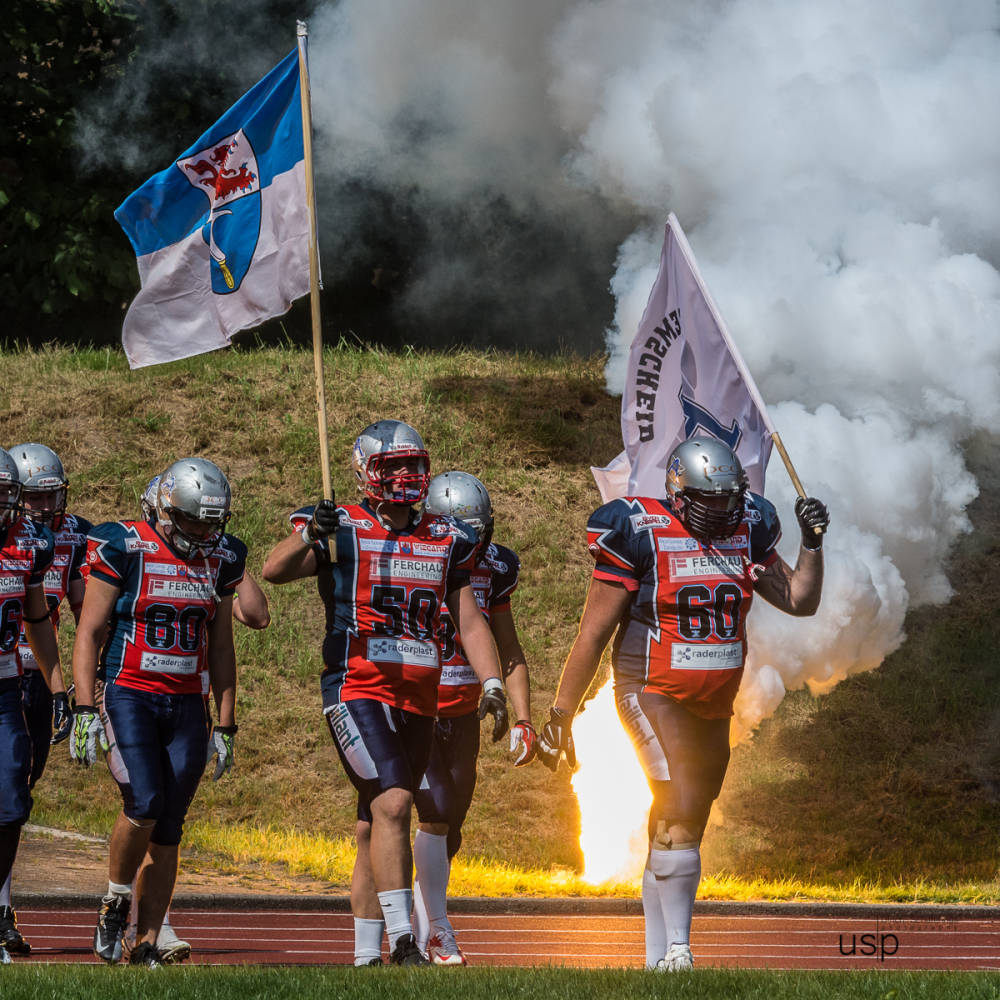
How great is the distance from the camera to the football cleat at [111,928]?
23.9 feet

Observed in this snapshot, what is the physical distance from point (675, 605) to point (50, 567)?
3583 millimetres

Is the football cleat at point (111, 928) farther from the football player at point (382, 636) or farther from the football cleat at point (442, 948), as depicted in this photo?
the football cleat at point (442, 948)

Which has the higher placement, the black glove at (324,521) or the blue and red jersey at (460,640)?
the black glove at (324,521)

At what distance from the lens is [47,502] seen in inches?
385

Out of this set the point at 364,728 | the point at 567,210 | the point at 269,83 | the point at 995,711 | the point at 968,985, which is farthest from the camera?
the point at 567,210

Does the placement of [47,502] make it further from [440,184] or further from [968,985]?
[440,184]

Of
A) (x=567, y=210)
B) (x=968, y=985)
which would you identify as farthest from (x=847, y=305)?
(x=968, y=985)

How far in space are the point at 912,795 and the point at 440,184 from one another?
37.7 ft

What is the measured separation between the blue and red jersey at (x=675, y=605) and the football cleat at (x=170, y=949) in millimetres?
2247

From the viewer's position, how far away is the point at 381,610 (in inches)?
274

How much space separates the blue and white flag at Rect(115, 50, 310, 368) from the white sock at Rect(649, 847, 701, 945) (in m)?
3.63

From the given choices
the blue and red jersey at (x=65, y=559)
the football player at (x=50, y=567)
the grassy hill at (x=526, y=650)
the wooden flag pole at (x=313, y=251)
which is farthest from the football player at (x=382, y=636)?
the grassy hill at (x=526, y=650)

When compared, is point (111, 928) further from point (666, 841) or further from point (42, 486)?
point (42, 486)

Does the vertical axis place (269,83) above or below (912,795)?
above
